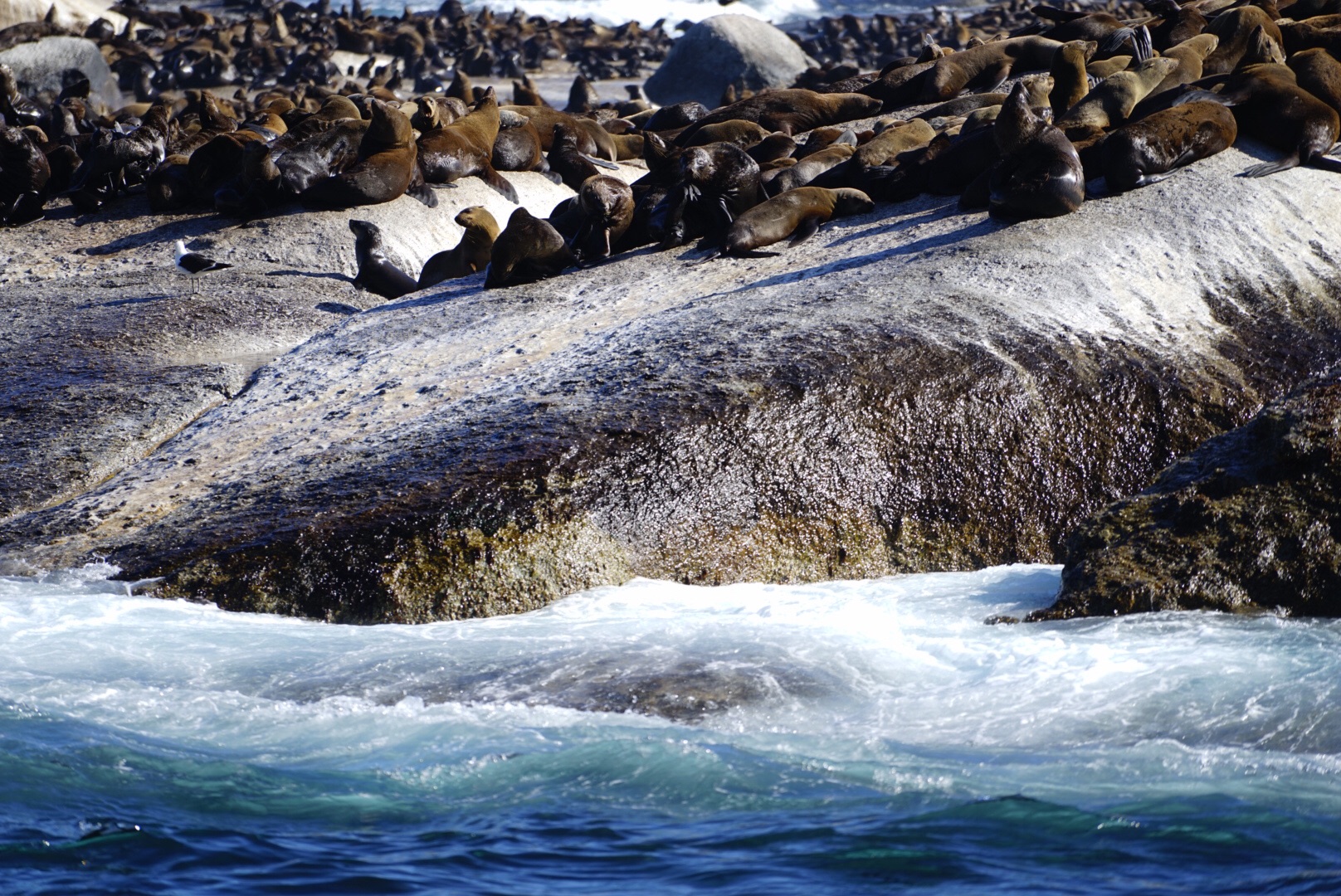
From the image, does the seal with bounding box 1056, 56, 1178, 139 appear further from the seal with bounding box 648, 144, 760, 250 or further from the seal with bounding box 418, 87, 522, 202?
the seal with bounding box 418, 87, 522, 202

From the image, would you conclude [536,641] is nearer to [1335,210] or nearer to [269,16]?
[1335,210]

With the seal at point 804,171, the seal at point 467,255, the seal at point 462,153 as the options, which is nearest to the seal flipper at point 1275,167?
the seal at point 804,171

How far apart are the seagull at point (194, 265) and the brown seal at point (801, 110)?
17.3 ft

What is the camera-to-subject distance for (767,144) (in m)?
13.2

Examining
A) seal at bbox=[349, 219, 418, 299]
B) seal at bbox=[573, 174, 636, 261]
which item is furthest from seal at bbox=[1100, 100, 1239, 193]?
seal at bbox=[349, 219, 418, 299]

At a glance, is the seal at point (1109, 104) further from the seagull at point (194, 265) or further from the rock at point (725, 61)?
the rock at point (725, 61)

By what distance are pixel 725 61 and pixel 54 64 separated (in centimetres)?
1298

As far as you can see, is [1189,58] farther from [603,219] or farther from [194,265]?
[194,265]

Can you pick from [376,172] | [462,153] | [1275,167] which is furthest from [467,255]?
[1275,167]

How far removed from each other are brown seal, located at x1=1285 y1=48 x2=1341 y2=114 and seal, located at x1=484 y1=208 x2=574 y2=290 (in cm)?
548

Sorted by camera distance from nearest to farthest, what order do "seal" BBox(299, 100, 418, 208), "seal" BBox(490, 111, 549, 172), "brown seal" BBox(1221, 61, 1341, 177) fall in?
"brown seal" BBox(1221, 61, 1341, 177) < "seal" BBox(299, 100, 418, 208) < "seal" BBox(490, 111, 549, 172)

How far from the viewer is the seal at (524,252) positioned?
10188 millimetres

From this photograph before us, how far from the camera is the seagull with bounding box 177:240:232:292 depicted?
12398 mm

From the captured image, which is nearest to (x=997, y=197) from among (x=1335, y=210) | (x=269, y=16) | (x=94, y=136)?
(x=1335, y=210)
